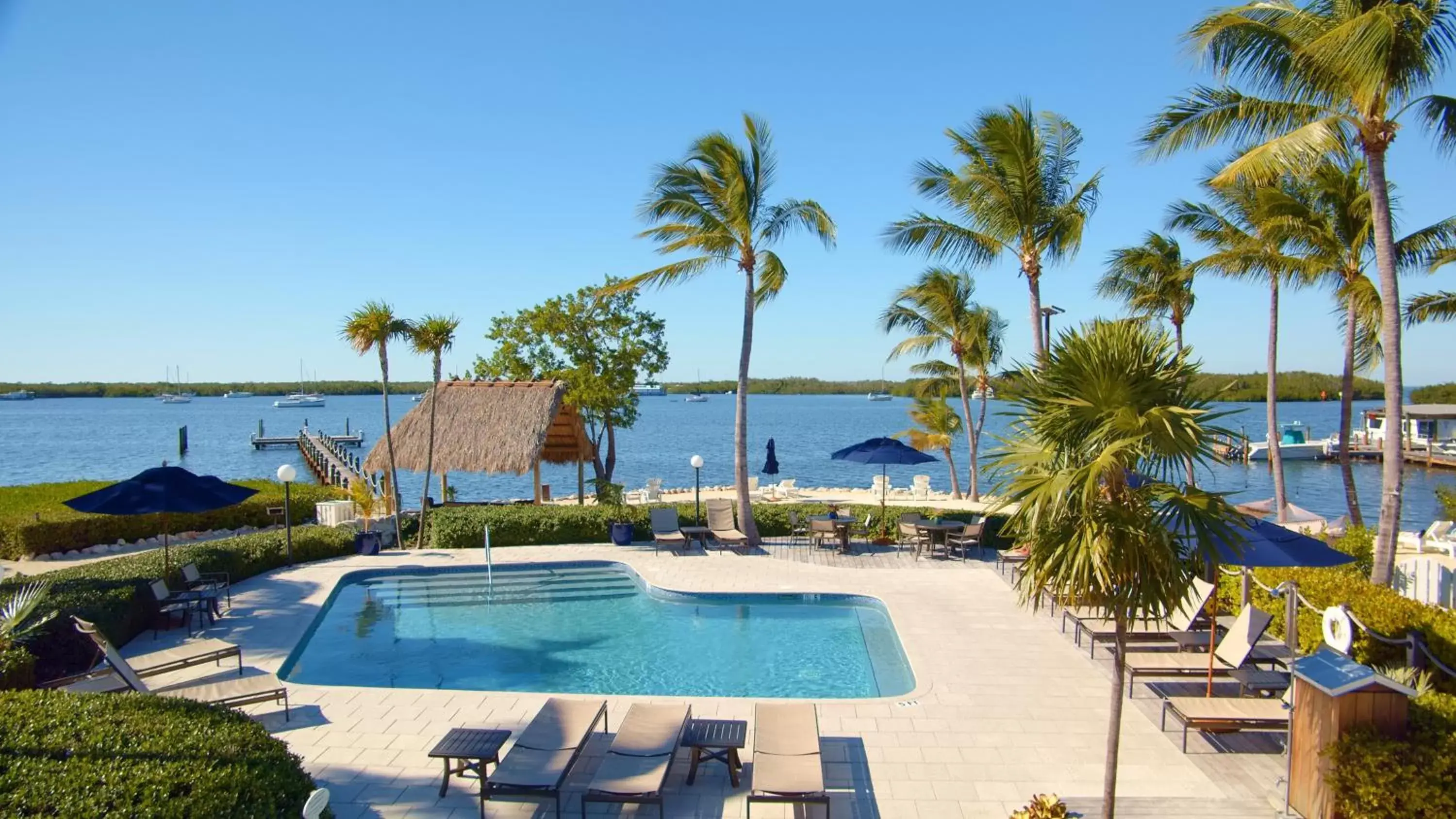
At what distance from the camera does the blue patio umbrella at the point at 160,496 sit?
454 inches

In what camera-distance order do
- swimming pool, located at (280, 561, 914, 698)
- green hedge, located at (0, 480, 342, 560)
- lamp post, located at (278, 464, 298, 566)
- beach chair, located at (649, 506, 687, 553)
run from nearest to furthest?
swimming pool, located at (280, 561, 914, 698) < lamp post, located at (278, 464, 298, 566) < green hedge, located at (0, 480, 342, 560) < beach chair, located at (649, 506, 687, 553)

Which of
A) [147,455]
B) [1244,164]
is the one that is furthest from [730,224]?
[147,455]

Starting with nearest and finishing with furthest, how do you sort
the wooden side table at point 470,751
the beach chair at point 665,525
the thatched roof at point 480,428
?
the wooden side table at point 470,751 → the beach chair at point 665,525 → the thatched roof at point 480,428

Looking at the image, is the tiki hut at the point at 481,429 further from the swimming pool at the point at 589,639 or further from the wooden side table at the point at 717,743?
the wooden side table at the point at 717,743

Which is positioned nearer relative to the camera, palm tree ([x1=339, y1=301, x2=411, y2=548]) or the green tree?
palm tree ([x1=339, y1=301, x2=411, y2=548])

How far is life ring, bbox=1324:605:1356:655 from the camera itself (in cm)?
629

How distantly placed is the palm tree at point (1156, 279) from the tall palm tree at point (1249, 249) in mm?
2431

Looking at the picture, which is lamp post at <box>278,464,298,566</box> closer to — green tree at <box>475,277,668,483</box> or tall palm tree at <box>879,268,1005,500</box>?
green tree at <box>475,277,668,483</box>

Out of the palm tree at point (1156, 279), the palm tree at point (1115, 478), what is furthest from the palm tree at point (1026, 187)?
the palm tree at point (1115, 478)

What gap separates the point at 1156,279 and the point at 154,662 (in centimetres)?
2188

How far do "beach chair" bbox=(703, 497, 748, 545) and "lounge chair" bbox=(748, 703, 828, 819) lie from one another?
31.1ft

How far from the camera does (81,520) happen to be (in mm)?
17266

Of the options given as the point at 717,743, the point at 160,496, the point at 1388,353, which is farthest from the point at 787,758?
→ the point at 160,496

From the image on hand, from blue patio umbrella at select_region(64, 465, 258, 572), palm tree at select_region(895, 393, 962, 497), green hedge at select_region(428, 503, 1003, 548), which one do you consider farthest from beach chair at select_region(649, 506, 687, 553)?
palm tree at select_region(895, 393, 962, 497)
